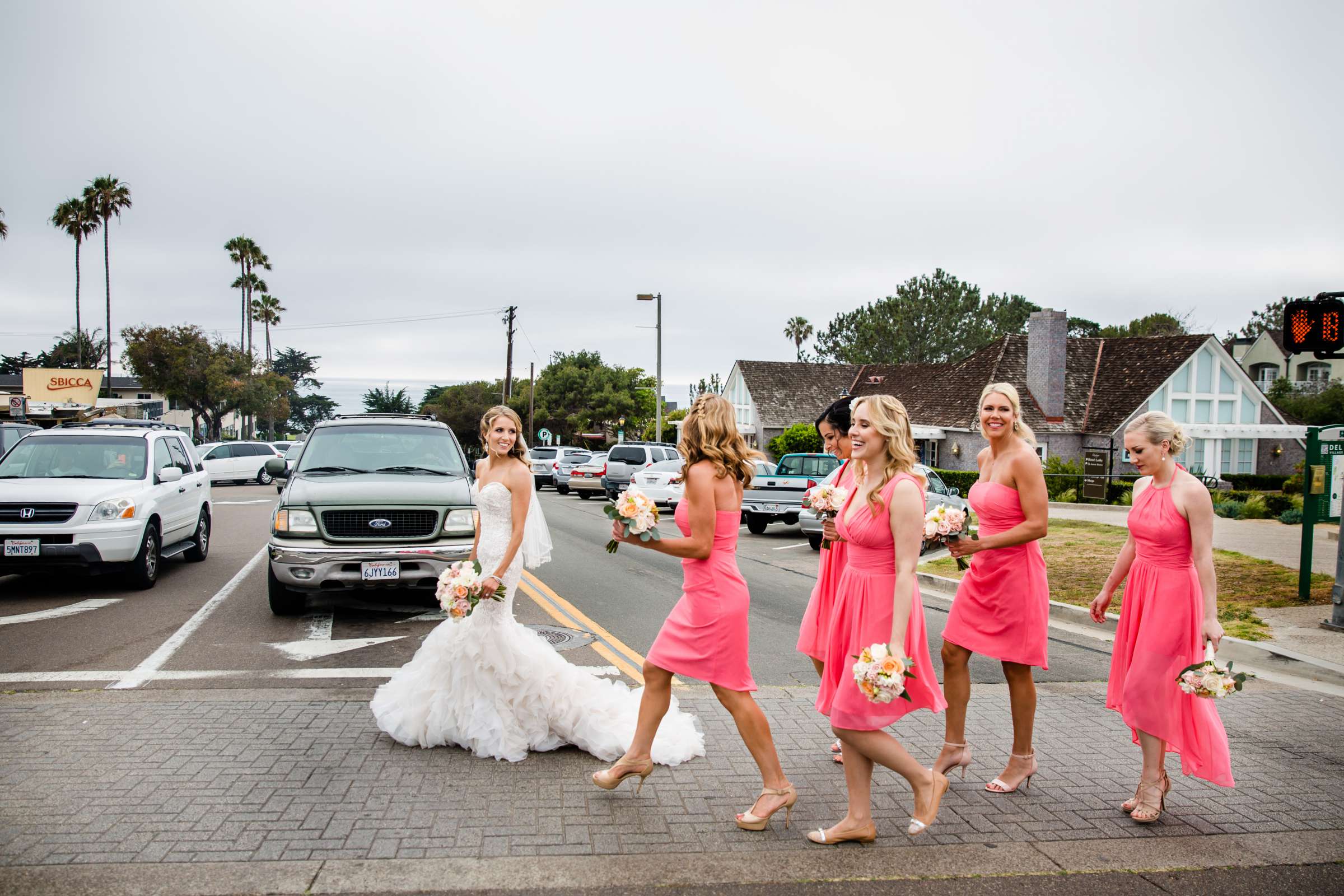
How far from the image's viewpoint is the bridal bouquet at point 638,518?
4.28m

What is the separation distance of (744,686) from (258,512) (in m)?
20.8

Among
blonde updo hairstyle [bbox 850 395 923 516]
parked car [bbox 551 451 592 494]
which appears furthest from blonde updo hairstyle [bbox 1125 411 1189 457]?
parked car [bbox 551 451 592 494]

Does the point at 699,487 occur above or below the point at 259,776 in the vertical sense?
above

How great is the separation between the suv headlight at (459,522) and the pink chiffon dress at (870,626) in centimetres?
543

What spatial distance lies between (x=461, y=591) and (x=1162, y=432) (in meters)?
3.63

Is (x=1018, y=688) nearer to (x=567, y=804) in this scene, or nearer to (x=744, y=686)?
(x=744, y=686)

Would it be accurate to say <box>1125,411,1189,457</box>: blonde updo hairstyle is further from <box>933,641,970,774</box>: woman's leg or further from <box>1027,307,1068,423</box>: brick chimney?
<box>1027,307,1068,423</box>: brick chimney

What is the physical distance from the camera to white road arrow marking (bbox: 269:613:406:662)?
24.9 feet

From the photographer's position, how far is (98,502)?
10.1 meters

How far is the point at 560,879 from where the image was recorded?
371 cm

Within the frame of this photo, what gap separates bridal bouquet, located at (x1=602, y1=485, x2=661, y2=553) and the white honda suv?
8130 millimetres

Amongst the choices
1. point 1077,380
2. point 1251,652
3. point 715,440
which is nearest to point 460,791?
point 715,440

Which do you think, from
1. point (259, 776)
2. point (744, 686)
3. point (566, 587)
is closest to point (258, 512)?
point (566, 587)

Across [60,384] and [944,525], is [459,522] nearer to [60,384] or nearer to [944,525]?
[944,525]
